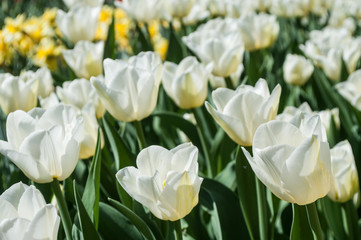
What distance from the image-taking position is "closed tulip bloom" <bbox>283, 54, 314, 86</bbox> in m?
2.04

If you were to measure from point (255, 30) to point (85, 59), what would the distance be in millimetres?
751

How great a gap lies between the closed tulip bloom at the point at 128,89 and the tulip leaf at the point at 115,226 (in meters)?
0.22

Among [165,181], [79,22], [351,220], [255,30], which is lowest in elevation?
[351,220]

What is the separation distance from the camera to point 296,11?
3379mm

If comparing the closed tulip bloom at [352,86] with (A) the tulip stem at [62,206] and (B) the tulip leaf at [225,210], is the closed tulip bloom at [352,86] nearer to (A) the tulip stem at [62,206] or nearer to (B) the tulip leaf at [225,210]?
(B) the tulip leaf at [225,210]

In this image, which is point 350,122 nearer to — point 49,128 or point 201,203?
point 201,203

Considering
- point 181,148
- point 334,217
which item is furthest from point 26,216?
point 334,217

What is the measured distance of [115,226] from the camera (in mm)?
1145

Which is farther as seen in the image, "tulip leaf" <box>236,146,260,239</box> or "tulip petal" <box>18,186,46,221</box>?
→ "tulip leaf" <box>236,146,260,239</box>

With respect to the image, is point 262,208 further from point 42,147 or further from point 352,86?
point 352,86

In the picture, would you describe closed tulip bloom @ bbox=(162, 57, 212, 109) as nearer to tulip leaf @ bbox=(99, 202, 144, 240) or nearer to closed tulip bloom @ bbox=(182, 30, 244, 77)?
closed tulip bloom @ bbox=(182, 30, 244, 77)

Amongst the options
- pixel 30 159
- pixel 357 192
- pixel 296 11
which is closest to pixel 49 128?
pixel 30 159

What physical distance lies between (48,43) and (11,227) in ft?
8.43

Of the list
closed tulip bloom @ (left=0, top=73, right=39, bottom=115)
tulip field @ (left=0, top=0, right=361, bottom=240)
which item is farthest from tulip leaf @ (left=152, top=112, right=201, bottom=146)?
closed tulip bloom @ (left=0, top=73, right=39, bottom=115)
